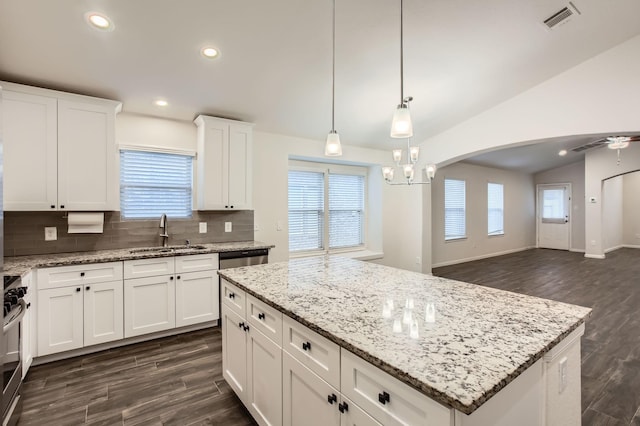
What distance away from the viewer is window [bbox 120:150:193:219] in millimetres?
3506

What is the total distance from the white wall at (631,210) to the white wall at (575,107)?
948cm

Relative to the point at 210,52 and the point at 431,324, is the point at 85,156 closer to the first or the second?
the point at 210,52

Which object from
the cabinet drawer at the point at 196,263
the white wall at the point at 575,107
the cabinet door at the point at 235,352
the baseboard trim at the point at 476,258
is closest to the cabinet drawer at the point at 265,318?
the cabinet door at the point at 235,352

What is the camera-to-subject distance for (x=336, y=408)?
1.20m

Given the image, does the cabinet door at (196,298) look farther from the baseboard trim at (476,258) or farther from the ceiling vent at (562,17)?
the baseboard trim at (476,258)

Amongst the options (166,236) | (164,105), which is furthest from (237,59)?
(166,236)

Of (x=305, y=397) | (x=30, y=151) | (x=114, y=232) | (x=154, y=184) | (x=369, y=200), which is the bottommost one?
(x=305, y=397)

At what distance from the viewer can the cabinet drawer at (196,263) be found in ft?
10.7

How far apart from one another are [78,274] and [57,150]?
119 centimetres

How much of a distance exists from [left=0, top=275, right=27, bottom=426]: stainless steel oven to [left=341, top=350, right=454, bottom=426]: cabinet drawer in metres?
1.89

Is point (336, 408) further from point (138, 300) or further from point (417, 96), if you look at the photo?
point (417, 96)

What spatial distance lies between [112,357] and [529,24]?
5.17 meters

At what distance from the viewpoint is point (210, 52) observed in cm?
270

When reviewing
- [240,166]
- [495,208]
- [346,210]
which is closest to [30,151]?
[240,166]
